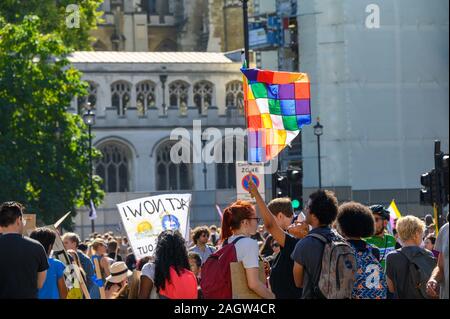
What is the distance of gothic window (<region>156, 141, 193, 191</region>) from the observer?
214 ft

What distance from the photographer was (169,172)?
2581 inches

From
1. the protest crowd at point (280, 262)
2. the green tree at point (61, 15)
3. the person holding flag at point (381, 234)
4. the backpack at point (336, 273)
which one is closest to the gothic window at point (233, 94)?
the green tree at point (61, 15)

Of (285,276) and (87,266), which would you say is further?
(87,266)

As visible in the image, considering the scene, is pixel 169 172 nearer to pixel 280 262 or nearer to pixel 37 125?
pixel 37 125

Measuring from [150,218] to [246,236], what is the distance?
567cm

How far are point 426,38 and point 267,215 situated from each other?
132ft

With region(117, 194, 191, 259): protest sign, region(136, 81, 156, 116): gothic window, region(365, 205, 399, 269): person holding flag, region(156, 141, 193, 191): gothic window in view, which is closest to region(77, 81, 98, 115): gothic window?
region(136, 81, 156, 116): gothic window

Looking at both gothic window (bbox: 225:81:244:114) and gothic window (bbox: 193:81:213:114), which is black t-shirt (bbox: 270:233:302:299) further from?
gothic window (bbox: 225:81:244:114)

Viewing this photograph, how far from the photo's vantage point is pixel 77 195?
151ft

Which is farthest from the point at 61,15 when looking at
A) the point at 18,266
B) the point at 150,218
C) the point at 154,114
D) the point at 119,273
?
the point at 18,266

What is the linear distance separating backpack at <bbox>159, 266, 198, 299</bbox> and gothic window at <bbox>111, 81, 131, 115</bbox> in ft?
185

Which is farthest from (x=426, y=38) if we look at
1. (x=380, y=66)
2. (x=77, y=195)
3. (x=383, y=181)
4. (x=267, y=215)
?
(x=267, y=215)

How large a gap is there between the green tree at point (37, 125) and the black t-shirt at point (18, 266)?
32.3 m

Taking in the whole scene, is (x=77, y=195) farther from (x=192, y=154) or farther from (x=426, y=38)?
(x=192, y=154)
